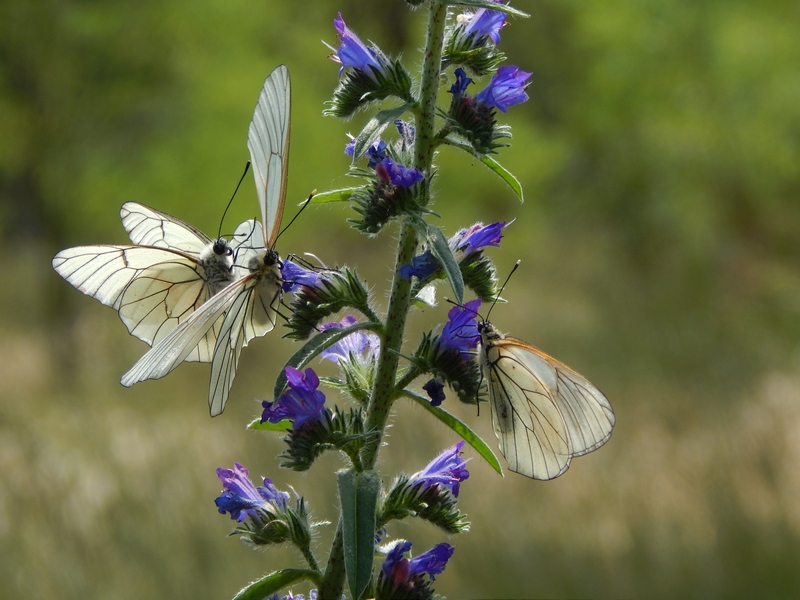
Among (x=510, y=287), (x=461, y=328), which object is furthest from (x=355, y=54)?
(x=510, y=287)

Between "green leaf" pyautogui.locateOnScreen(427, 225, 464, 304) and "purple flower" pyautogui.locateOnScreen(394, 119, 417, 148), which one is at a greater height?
"purple flower" pyautogui.locateOnScreen(394, 119, 417, 148)

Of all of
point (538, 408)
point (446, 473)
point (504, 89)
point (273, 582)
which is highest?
point (504, 89)

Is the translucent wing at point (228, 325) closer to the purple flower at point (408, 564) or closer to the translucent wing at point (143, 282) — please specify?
the translucent wing at point (143, 282)

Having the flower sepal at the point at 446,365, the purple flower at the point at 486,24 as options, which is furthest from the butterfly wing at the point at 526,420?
the purple flower at the point at 486,24

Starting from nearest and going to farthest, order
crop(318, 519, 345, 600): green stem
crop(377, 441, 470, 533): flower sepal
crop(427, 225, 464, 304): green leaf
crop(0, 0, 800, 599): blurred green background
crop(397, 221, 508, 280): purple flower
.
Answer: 1. crop(427, 225, 464, 304): green leaf
2. crop(318, 519, 345, 600): green stem
3. crop(377, 441, 470, 533): flower sepal
4. crop(397, 221, 508, 280): purple flower
5. crop(0, 0, 800, 599): blurred green background

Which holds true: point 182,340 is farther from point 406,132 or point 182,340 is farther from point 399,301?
point 406,132

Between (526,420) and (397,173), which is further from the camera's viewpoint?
(526,420)

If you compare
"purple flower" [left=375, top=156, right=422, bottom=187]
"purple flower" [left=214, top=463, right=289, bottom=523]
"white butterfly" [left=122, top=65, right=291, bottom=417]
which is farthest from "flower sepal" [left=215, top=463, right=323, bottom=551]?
"purple flower" [left=375, top=156, right=422, bottom=187]

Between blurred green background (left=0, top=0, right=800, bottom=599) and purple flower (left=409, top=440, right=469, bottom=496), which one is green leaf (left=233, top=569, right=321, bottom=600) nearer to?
purple flower (left=409, top=440, right=469, bottom=496)
